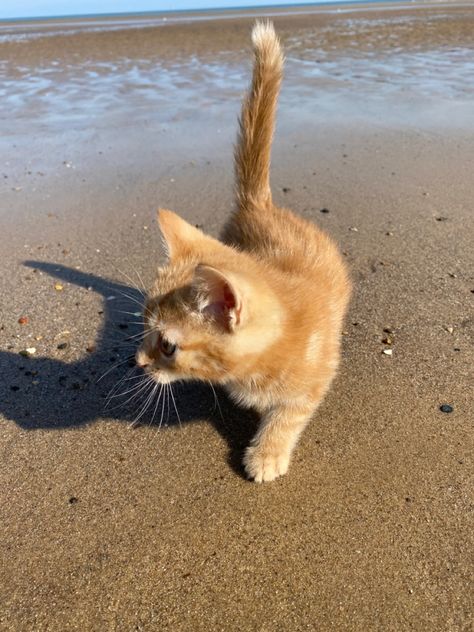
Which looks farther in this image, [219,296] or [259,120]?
[259,120]

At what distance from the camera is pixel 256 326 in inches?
72.8

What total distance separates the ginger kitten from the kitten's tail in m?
0.47

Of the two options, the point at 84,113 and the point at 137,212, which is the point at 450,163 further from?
the point at 84,113

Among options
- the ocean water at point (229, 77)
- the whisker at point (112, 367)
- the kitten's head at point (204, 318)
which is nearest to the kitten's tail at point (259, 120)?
the kitten's head at point (204, 318)

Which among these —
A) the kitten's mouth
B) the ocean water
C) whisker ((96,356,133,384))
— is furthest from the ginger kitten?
the ocean water

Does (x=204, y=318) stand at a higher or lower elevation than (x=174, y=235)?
lower

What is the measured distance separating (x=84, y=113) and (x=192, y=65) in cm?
483

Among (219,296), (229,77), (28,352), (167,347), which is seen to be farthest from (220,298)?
(229,77)

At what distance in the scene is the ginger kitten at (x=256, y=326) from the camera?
6.03 feet

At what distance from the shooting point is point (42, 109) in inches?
309

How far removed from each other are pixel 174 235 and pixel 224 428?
892 millimetres

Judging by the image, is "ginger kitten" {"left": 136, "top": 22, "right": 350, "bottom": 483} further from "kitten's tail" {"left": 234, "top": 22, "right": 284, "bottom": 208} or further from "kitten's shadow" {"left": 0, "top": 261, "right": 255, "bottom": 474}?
"kitten's tail" {"left": 234, "top": 22, "right": 284, "bottom": 208}

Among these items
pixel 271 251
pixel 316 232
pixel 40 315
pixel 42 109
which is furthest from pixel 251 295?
pixel 42 109

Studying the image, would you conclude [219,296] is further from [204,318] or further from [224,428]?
[224,428]
